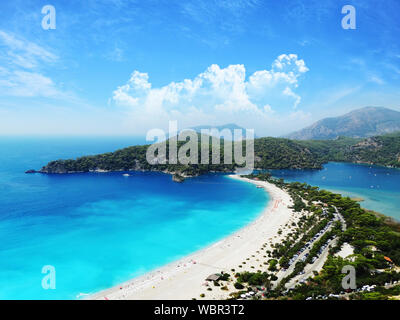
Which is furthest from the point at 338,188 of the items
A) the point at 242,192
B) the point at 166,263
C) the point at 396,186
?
the point at 166,263

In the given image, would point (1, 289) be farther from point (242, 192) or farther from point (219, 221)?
point (242, 192)

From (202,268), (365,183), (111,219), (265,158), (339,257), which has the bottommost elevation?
(202,268)

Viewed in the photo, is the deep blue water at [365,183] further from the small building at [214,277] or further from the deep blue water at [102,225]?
the small building at [214,277]

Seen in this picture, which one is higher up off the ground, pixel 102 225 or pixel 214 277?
pixel 102 225

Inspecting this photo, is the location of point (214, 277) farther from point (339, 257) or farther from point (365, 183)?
point (365, 183)

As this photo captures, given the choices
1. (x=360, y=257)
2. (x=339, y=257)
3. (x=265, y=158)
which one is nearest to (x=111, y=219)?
(x=339, y=257)

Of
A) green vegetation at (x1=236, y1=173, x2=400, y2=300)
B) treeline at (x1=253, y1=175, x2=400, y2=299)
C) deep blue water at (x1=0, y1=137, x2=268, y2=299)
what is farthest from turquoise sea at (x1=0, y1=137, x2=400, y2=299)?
treeline at (x1=253, y1=175, x2=400, y2=299)

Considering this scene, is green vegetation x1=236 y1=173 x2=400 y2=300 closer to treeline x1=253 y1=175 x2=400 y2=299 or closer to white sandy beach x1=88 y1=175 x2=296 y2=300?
treeline x1=253 y1=175 x2=400 y2=299
